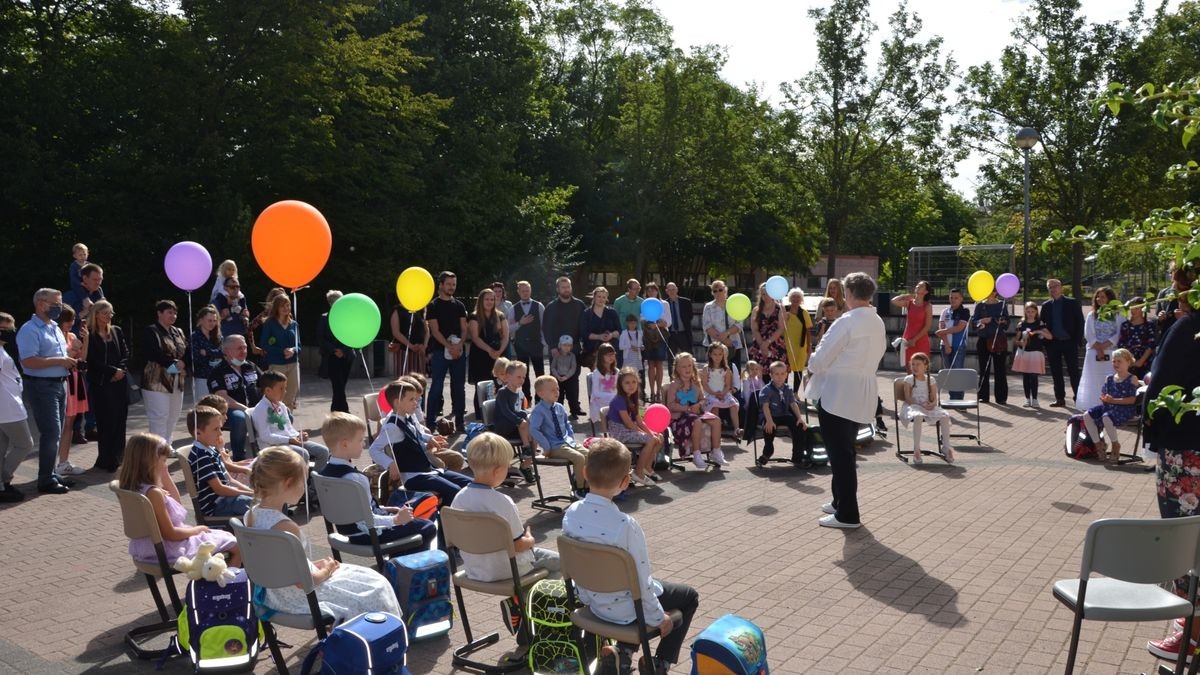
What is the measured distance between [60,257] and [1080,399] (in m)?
19.4

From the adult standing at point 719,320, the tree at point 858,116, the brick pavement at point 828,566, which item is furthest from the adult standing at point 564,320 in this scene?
the tree at point 858,116

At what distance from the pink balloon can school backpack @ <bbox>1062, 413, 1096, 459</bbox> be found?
4.74 m

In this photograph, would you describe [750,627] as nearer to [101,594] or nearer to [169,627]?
[169,627]

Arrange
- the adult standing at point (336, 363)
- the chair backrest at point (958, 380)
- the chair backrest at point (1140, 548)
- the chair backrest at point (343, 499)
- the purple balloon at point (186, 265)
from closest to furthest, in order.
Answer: the chair backrest at point (1140, 548), the chair backrest at point (343, 499), the purple balloon at point (186, 265), the chair backrest at point (958, 380), the adult standing at point (336, 363)

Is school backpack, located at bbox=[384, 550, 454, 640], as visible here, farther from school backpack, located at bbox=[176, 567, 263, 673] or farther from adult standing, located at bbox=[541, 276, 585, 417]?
adult standing, located at bbox=[541, 276, 585, 417]

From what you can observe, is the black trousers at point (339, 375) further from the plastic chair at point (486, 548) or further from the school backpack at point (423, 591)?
the plastic chair at point (486, 548)

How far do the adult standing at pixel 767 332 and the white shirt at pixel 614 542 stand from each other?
8229 millimetres

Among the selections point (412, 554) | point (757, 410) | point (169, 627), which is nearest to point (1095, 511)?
point (757, 410)

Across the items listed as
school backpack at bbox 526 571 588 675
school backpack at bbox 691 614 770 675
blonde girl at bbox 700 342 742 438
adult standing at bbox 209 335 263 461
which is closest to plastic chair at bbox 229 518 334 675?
school backpack at bbox 526 571 588 675

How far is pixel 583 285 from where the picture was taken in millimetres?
44875

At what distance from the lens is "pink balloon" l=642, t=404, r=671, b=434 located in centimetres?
974

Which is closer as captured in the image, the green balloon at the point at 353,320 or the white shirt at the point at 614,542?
the white shirt at the point at 614,542

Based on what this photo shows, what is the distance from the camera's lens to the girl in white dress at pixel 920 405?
10.7 metres

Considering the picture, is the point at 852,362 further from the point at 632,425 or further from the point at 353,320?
the point at 353,320
